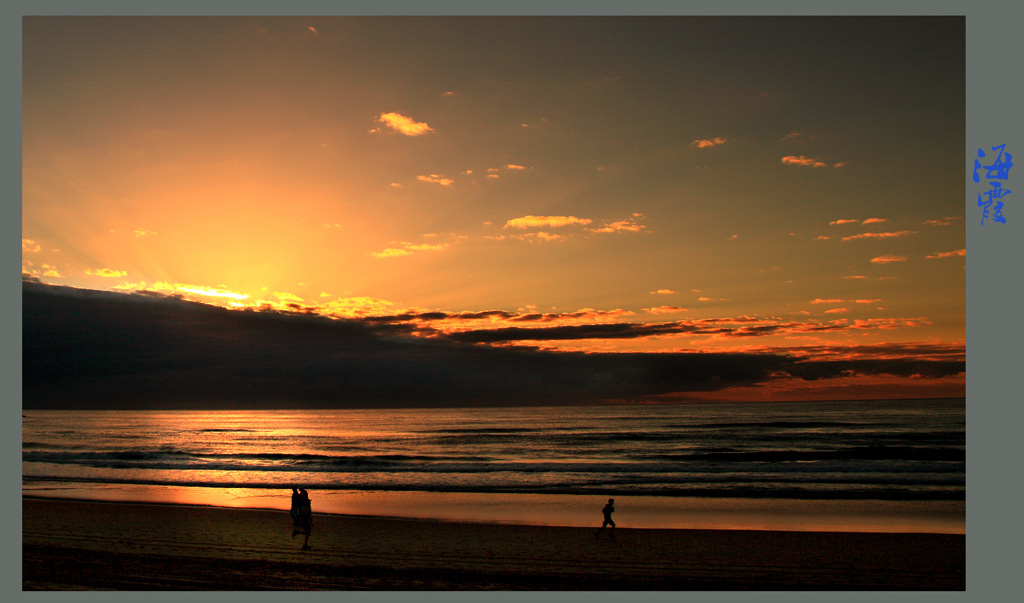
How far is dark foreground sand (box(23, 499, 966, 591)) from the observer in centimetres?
1129

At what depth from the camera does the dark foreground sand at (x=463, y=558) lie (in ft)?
37.0

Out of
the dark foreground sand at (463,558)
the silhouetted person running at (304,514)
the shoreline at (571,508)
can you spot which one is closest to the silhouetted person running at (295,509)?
the silhouetted person running at (304,514)

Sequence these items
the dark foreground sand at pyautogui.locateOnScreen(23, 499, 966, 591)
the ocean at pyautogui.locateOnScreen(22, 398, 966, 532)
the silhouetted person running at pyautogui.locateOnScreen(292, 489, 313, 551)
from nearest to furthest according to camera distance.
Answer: the dark foreground sand at pyautogui.locateOnScreen(23, 499, 966, 591) < the silhouetted person running at pyautogui.locateOnScreen(292, 489, 313, 551) < the ocean at pyautogui.locateOnScreen(22, 398, 966, 532)

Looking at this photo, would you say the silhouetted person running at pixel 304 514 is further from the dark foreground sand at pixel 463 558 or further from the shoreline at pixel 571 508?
the shoreline at pixel 571 508

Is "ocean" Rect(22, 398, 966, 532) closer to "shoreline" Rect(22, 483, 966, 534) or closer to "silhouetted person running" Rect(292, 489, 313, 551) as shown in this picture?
"shoreline" Rect(22, 483, 966, 534)

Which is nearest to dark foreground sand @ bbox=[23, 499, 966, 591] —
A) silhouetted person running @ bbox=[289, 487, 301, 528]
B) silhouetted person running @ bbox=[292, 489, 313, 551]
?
silhouetted person running @ bbox=[292, 489, 313, 551]

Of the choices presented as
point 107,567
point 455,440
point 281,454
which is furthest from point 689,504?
point 455,440

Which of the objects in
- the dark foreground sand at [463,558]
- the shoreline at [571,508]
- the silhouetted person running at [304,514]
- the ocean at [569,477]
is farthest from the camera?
the ocean at [569,477]

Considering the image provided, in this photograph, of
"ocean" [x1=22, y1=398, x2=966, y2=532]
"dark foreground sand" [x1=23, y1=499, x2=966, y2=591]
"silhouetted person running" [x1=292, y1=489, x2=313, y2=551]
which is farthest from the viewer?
"ocean" [x1=22, y1=398, x2=966, y2=532]

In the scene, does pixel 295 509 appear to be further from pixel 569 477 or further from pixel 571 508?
pixel 569 477

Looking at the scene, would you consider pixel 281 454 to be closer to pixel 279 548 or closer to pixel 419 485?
pixel 419 485

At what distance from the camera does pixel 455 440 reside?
173ft

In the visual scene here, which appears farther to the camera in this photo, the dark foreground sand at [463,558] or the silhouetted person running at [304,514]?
the silhouetted person running at [304,514]

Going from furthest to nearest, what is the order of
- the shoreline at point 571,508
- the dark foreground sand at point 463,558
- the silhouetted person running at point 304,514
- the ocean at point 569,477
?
the ocean at point 569,477 < the shoreline at point 571,508 < the silhouetted person running at point 304,514 < the dark foreground sand at point 463,558
